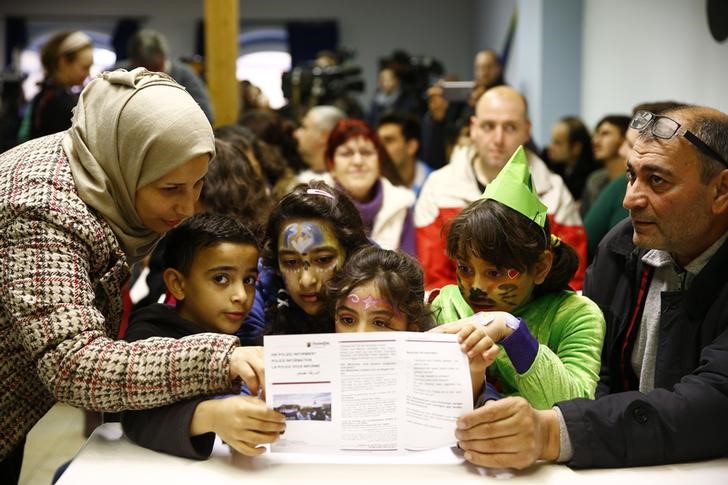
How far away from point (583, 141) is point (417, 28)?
8.40 meters

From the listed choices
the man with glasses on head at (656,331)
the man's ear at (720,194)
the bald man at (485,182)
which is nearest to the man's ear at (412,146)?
the bald man at (485,182)

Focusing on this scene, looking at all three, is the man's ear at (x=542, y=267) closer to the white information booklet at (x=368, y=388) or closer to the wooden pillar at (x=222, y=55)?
the white information booklet at (x=368, y=388)

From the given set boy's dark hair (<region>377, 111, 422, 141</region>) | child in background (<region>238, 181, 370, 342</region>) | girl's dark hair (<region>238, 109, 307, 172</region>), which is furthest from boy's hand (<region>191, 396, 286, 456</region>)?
boy's dark hair (<region>377, 111, 422, 141</region>)

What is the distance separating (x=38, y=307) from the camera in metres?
1.69

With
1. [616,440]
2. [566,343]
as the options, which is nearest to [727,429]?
[616,440]

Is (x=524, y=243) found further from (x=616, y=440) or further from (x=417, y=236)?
(x=417, y=236)

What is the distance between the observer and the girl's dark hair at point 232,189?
304 centimetres

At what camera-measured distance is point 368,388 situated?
5.44 feet

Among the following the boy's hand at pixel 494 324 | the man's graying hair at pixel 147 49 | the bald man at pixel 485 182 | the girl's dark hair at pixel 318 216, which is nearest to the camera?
the boy's hand at pixel 494 324

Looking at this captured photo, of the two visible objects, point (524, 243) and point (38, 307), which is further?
point (524, 243)

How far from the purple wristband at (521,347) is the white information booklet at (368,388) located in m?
0.18

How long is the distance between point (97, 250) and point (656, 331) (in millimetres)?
1345

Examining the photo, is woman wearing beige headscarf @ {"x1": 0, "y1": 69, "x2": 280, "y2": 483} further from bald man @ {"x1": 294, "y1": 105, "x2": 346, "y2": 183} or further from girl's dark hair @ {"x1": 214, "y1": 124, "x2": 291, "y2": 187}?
bald man @ {"x1": 294, "y1": 105, "x2": 346, "y2": 183}

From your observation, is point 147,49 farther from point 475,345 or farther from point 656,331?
point 475,345
